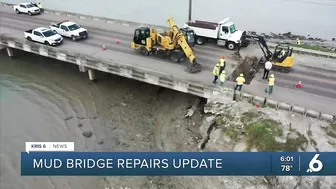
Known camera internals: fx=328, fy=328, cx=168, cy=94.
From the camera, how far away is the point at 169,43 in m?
23.2

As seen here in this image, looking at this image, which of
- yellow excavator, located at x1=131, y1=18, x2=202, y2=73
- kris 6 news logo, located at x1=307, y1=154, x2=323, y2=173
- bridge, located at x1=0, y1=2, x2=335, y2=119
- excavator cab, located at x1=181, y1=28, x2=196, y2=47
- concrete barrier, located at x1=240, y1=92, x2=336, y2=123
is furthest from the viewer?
excavator cab, located at x1=181, y1=28, x2=196, y2=47

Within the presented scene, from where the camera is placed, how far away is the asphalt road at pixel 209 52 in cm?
2077

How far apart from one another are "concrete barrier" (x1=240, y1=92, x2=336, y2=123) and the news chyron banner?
2.87 m

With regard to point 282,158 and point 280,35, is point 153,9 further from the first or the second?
point 282,158

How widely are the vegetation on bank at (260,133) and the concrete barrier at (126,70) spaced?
2007 millimetres

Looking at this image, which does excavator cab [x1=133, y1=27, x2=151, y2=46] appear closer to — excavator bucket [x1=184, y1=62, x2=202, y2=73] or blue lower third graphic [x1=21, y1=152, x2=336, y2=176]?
excavator bucket [x1=184, y1=62, x2=202, y2=73]

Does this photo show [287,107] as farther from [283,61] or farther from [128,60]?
[128,60]

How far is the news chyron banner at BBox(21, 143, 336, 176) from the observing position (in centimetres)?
1389

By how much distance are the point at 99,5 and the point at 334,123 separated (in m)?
40.5

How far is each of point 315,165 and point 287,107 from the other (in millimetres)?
4117

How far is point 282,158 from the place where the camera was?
14.5 m

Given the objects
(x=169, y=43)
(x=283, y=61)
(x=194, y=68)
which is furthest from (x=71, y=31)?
(x=283, y=61)

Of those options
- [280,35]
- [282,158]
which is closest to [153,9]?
[280,35]

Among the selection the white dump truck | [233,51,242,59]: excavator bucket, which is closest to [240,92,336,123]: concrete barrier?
[233,51,242,59]: excavator bucket
